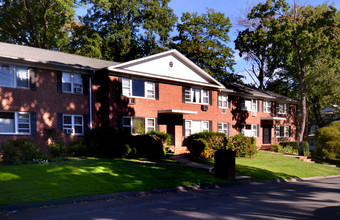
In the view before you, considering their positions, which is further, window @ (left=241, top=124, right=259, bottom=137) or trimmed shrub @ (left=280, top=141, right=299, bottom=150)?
trimmed shrub @ (left=280, top=141, right=299, bottom=150)

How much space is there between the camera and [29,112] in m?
19.6

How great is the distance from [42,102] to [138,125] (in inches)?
286

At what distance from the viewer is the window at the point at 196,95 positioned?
92.0 feet

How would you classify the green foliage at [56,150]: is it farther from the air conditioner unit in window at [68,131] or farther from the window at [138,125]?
the window at [138,125]

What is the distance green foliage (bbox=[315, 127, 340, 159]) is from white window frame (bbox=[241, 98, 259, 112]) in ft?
25.5

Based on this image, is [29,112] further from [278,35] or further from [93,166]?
[278,35]

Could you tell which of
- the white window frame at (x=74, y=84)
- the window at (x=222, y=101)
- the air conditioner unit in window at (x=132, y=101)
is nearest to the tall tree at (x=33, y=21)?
the white window frame at (x=74, y=84)

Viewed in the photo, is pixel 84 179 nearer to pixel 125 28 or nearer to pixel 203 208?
pixel 203 208

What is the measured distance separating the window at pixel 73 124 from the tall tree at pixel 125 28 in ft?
53.8

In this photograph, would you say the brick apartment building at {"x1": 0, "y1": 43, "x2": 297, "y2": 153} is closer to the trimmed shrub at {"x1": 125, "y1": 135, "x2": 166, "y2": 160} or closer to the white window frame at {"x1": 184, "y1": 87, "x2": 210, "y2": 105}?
the white window frame at {"x1": 184, "y1": 87, "x2": 210, "y2": 105}

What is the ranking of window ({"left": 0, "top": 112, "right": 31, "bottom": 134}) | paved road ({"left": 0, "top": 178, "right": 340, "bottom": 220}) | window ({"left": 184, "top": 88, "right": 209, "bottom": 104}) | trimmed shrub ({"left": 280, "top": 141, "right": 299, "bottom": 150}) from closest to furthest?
paved road ({"left": 0, "top": 178, "right": 340, "bottom": 220}) < window ({"left": 0, "top": 112, "right": 31, "bottom": 134}) < window ({"left": 184, "top": 88, "right": 209, "bottom": 104}) < trimmed shrub ({"left": 280, "top": 141, "right": 299, "bottom": 150})

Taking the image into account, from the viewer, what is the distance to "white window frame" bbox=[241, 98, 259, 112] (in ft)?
117

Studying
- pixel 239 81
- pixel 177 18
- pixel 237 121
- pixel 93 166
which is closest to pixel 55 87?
pixel 93 166

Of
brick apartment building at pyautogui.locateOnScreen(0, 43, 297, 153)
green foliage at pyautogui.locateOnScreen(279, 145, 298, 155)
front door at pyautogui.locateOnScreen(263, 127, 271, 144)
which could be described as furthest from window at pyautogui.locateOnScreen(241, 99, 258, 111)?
green foliage at pyautogui.locateOnScreen(279, 145, 298, 155)
